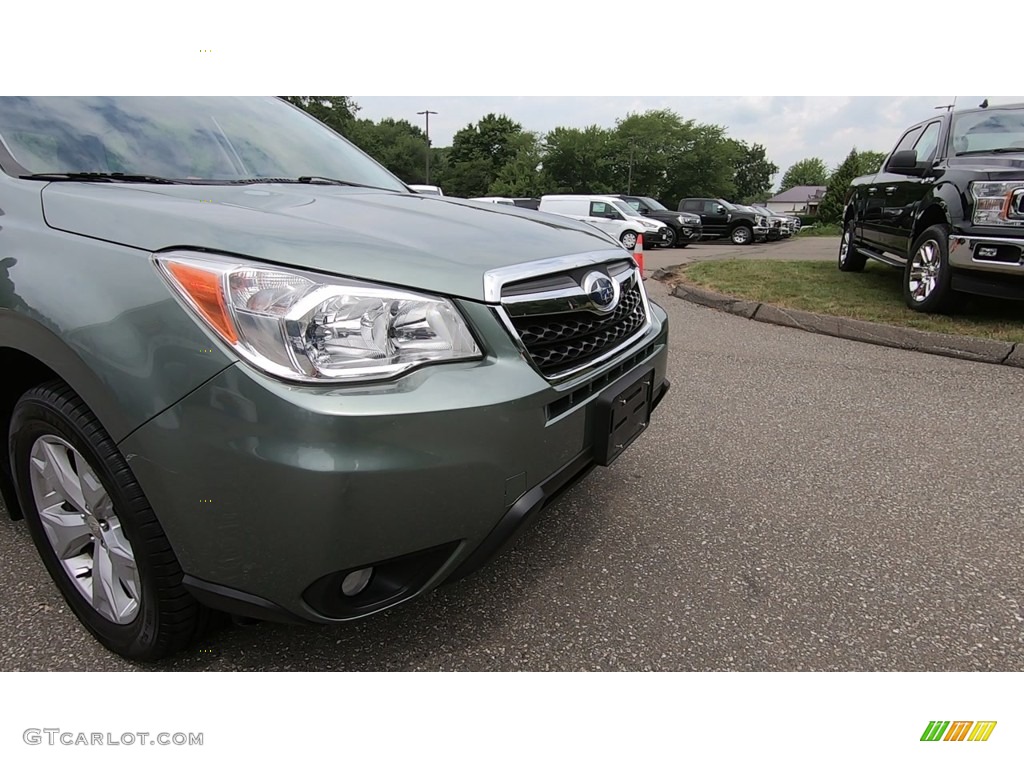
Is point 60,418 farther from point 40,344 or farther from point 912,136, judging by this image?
point 912,136

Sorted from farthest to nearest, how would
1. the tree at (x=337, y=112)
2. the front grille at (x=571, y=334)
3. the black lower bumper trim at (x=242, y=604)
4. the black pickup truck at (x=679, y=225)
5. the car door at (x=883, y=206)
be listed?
the tree at (x=337, y=112)
the black pickup truck at (x=679, y=225)
the car door at (x=883, y=206)
the front grille at (x=571, y=334)
the black lower bumper trim at (x=242, y=604)

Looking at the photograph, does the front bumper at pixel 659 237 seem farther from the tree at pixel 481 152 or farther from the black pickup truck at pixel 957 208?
the tree at pixel 481 152

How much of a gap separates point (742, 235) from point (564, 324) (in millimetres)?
21924

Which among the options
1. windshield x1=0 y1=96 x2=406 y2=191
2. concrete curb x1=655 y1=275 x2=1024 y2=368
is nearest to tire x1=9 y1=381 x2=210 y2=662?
windshield x1=0 y1=96 x2=406 y2=191

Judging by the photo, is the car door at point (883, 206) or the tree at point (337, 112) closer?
the car door at point (883, 206)

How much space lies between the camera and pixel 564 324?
1.75 m

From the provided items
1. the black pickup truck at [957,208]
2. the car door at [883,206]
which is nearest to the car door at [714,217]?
the car door at [883,206]

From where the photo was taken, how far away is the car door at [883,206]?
21.8 ft

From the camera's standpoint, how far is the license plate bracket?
181 cm

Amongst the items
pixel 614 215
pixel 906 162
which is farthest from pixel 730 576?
pixel 614 215

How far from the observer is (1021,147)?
5320 millimetres

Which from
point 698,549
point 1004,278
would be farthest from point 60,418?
point 1004,278

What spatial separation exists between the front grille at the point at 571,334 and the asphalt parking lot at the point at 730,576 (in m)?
0.79

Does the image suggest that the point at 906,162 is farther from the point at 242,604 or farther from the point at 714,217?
the point at 714,217
